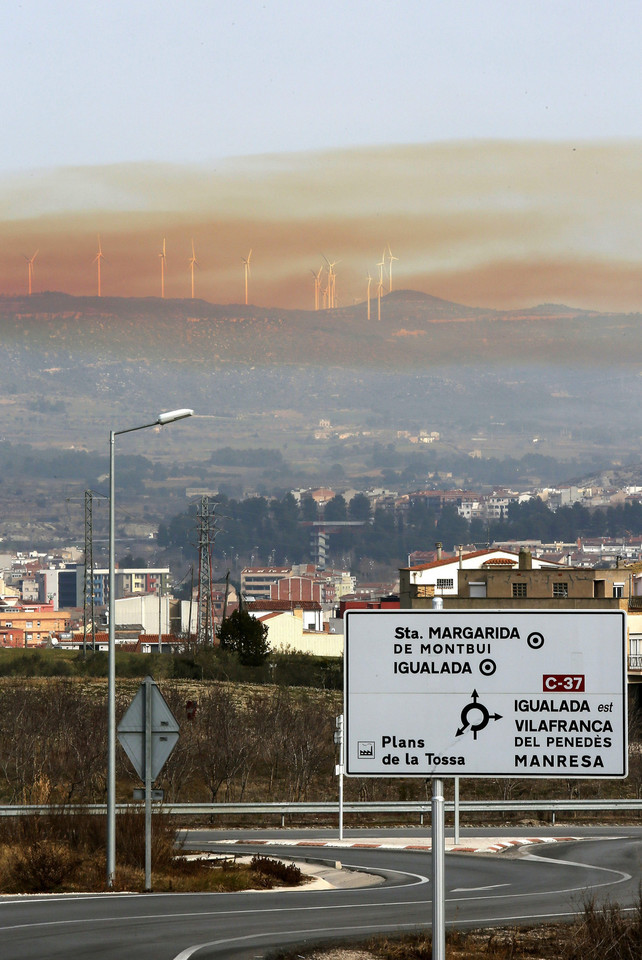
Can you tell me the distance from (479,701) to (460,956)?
7479 millimetres

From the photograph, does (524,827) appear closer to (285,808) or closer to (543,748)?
(285,808)

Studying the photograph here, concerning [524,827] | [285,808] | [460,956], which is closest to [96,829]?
[460,956]

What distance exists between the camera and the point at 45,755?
5056 centimetres

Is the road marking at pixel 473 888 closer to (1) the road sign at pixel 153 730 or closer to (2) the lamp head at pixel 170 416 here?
(1) the road sign at pixel 153 730

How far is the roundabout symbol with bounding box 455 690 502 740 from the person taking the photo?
26.7ft

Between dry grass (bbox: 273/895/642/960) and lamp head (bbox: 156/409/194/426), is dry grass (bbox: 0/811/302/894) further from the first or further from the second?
dry grass (bbox: 273/895/642/960)

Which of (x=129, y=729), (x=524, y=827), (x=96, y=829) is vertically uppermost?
(x=129, y=729)

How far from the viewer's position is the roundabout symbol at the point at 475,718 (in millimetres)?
8125

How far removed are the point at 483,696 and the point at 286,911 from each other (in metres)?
13.2

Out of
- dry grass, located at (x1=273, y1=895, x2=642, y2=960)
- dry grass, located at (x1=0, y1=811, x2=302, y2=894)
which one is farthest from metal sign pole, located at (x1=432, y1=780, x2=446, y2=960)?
dry grass, located at (x1=0, y1=811, x2=302, y2=894)

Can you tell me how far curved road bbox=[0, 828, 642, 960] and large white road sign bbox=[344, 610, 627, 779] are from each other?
764 centimetres

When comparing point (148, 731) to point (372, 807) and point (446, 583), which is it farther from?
point (446, 583)

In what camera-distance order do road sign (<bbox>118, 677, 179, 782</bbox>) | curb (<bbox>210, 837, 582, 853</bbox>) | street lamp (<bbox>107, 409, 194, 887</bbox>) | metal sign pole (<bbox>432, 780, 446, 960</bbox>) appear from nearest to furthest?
metal sign pole (<bbox>432, 780, 446, 960</bbox>) → road sign (<bbox>118, 677, 179, 782</bbox>) → street lamp (<bbox>107, 409, 194, 887</bbox>) → curb (<bbox>210, 837, 582, 853</bbox>)

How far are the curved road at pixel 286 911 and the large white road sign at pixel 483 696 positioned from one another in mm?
7638
